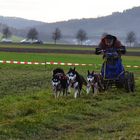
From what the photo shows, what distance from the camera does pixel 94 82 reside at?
837 inches

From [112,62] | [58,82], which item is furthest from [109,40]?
[58,82]

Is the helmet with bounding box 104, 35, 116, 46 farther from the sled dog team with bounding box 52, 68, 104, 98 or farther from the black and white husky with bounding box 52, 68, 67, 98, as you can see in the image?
the black and white husky with bounding box 52, 68, 67, 98

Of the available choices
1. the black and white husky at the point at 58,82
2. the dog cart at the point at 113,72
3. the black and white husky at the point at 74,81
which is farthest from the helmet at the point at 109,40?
the black and white husky at the point at 58,82

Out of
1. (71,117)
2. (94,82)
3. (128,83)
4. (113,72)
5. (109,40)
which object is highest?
(109,40)

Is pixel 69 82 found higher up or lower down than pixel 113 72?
lower down

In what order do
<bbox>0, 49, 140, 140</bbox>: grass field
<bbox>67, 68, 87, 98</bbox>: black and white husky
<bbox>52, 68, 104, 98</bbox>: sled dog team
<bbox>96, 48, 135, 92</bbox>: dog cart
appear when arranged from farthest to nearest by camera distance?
<bbox>96, 48, 135, 92</bbox>: dog cart → <bbox>67, 68, 87, 98</bbox>: black and white husky → <bbox>52, 68, 104, 98</bbox>: sled dog team → <bbox>0, 49, 140, 140</bbox>: grass field

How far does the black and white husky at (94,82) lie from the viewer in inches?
833

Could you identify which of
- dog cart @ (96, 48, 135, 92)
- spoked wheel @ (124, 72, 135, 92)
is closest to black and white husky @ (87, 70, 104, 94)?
dog cart @ (96, 48, 135, 92)

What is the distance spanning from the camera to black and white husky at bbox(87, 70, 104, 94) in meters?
21.2

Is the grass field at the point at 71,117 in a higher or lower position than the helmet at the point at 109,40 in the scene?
lower

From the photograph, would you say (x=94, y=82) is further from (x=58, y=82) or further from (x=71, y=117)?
(x=71, y=117)

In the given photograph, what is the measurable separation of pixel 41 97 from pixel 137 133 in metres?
7.60

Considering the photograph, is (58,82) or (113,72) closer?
(58,82)

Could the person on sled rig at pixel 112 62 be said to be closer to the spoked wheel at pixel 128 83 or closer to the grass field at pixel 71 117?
the spoked wheel at pixel 128 83
